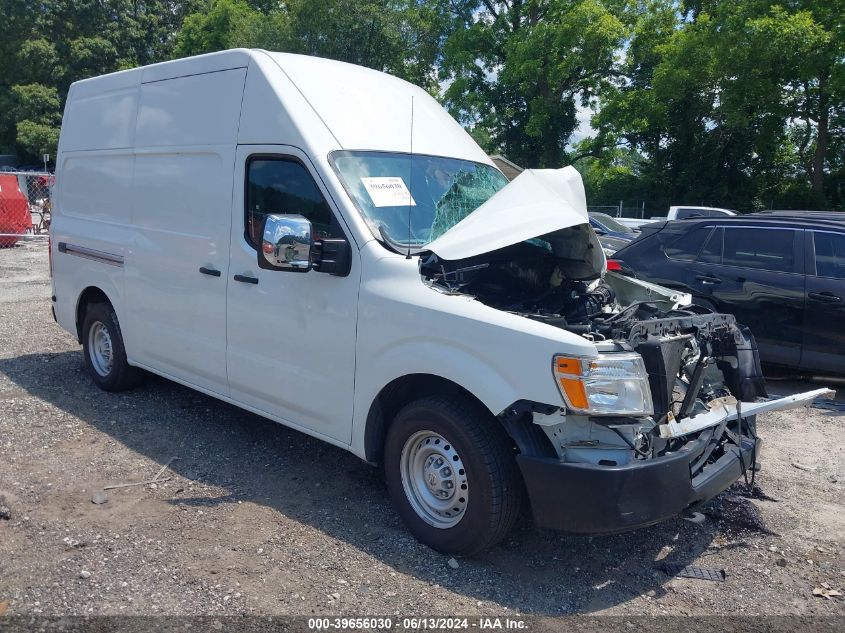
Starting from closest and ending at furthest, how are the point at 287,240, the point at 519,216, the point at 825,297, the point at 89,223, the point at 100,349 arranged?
1. the point at 287,240
2. the point at 519,216
3. the point at 89,223
4. the point at 100,349
5. the point at 825,297

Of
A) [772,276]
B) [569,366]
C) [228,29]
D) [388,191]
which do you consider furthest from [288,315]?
[228,29]

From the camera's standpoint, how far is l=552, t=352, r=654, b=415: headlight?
317 cm

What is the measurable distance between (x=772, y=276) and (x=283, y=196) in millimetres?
5049

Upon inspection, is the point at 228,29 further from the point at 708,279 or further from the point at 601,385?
the point at 601,385

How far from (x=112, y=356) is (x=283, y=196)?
273 cm

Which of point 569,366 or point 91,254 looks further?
point 91,254

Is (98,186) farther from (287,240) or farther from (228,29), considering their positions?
(228,29)

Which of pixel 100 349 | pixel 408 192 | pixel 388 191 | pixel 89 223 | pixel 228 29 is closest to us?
pixel 388 191

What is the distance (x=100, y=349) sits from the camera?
644 cm

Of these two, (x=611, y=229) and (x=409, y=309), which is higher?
(x=409, y=309)

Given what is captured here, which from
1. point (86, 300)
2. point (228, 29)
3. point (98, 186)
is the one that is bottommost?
point (86, 300)

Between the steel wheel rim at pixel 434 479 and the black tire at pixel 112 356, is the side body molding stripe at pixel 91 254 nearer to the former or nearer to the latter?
the black tire at pixel 112 356

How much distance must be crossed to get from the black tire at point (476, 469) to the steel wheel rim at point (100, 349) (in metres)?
3.73

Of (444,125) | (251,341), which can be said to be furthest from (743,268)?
(251,341)
